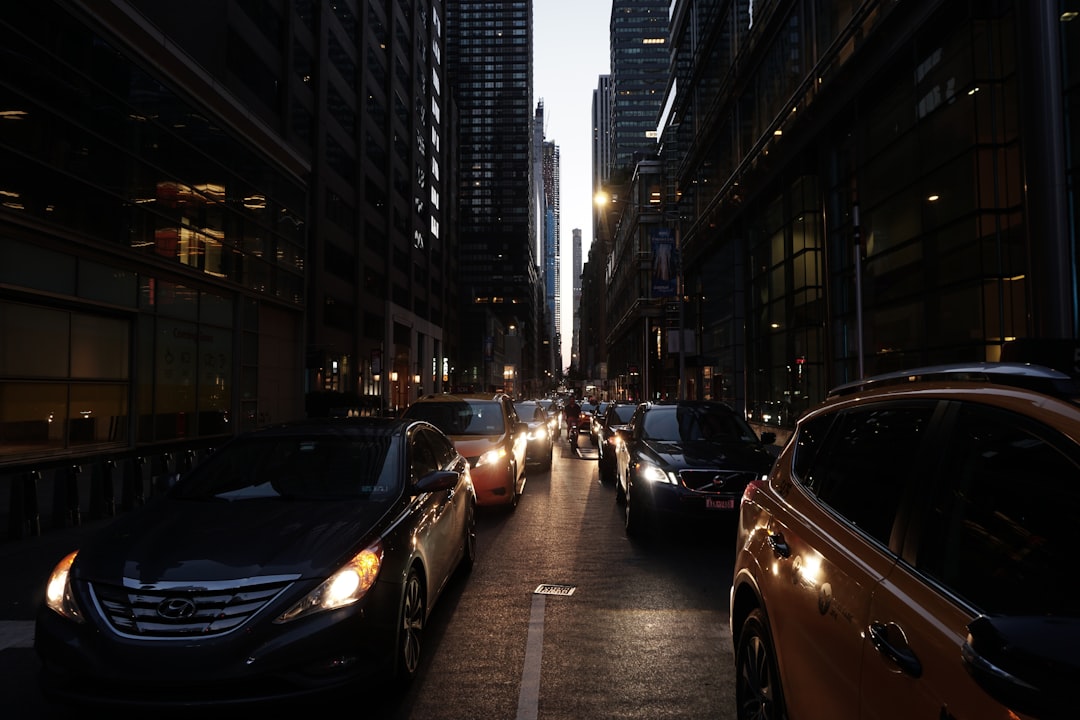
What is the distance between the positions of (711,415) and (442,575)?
590 cm

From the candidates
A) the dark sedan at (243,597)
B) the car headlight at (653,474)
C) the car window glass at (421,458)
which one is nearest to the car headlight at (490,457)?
the car headlight at (653,474)

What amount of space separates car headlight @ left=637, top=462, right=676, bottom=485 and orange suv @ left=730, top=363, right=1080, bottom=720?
508 centimetres

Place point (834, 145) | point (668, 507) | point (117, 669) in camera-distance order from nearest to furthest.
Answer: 1. point (117, 669)
2. point (668, 507)
3. point (834, 145)

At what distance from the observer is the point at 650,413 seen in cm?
1048

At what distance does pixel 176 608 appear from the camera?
339 cm

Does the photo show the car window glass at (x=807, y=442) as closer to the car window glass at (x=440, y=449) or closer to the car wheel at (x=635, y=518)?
the car window glass at (x=440, y=449)

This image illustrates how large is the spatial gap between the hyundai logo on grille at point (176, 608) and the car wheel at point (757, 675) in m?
2.69

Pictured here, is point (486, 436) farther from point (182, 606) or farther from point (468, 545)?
point (182, 606)

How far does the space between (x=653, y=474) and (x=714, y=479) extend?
2.43 ft

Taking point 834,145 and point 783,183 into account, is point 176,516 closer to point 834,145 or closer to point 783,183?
point 834,145

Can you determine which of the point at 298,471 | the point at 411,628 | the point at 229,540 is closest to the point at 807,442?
the point at 411,628

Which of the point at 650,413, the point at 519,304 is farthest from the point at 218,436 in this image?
the point at 519,304

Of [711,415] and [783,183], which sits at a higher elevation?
[783,183]

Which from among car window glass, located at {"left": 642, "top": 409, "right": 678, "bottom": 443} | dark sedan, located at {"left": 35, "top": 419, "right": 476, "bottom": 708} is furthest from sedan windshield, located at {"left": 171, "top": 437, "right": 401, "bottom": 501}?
car window glass, located at {"left": 642, "top": 409, "right": 678, "bottom": 443}
